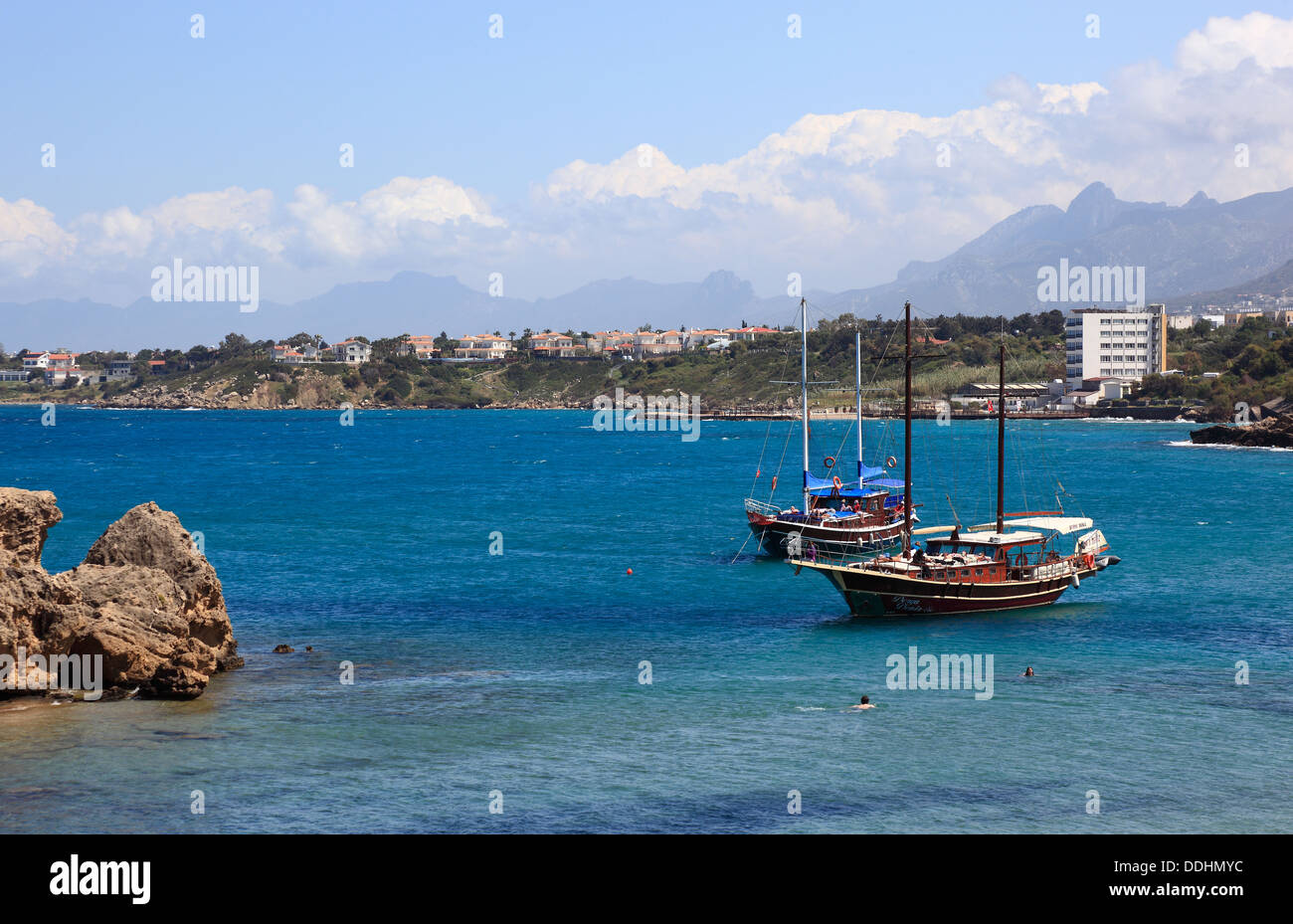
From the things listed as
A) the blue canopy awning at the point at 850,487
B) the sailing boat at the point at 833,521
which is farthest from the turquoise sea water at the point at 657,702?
the blue canopy awning at the point at 850,487

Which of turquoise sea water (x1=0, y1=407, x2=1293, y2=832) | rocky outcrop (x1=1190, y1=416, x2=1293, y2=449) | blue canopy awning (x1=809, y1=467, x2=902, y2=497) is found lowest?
turquoise sea water (x1=0, y1=407, x2=1293, y2=832)

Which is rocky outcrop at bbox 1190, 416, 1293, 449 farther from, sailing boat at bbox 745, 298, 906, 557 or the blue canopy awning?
sailing boat at bbox 745, 298, 906, 557

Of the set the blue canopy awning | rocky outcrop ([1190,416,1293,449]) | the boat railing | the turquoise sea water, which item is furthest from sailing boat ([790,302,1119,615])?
rocky outcrop ([1190,416,1293,449])

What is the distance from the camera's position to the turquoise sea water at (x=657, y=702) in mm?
22672

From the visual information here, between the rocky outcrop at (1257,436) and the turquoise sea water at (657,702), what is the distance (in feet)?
216

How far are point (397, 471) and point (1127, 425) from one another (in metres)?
114

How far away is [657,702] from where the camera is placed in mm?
30922

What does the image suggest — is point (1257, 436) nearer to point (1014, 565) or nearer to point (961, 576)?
point (1014, 565)

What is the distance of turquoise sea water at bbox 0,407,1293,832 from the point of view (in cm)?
2267

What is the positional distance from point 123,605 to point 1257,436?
433 feet

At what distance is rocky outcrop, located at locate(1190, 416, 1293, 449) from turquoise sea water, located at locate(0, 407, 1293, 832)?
65988 millimetres

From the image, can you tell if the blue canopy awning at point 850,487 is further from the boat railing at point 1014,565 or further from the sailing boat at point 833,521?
the boat railing at point 1014,565

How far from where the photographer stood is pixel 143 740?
84.8 feet

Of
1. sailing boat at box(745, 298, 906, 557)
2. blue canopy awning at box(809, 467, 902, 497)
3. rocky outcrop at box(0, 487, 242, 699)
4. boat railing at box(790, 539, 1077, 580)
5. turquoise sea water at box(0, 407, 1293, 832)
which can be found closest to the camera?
turquoise sea water at box(0, 407, 1293, 832)
